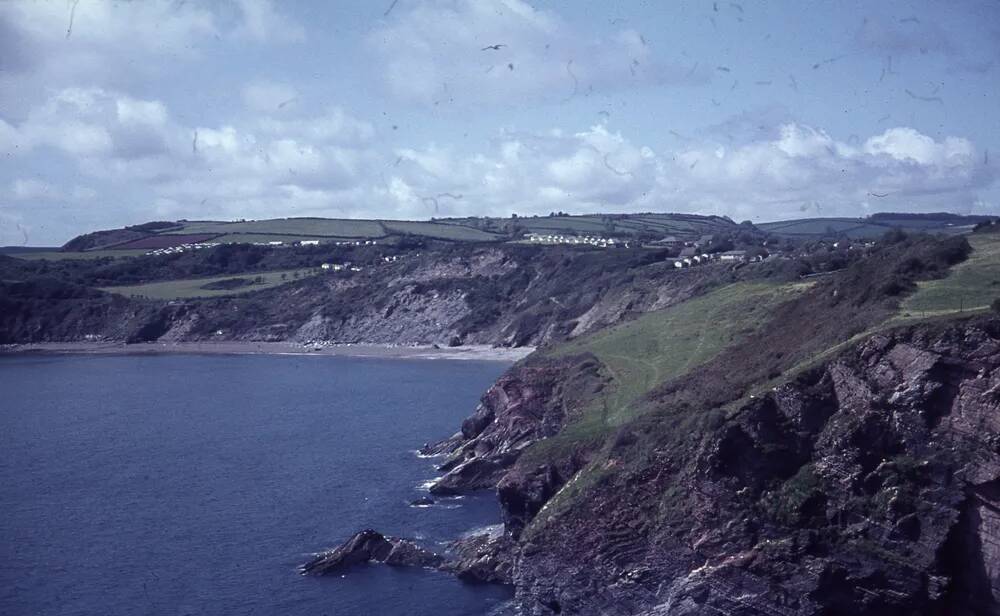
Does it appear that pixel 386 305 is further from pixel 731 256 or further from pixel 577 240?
pixel 731 256

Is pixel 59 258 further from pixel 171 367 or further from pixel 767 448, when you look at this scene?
pixel 767 448

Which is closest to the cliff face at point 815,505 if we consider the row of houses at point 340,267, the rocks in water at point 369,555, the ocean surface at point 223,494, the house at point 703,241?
the ocean surface at point 223,494

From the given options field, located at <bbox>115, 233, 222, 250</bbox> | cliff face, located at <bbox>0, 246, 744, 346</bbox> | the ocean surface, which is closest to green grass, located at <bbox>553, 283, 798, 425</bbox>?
the ocean surface

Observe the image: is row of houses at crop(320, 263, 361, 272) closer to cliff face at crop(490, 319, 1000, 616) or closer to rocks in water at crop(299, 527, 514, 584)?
rocks in water at crop(299, 527, 514, 584)

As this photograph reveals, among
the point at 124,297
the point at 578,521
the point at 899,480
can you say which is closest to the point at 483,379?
the point at 578,521

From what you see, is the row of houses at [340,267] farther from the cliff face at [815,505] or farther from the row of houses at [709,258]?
the cliff face at [815,505]

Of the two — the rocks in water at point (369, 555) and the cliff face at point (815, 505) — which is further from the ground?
the cliff face at point (815, 505)
